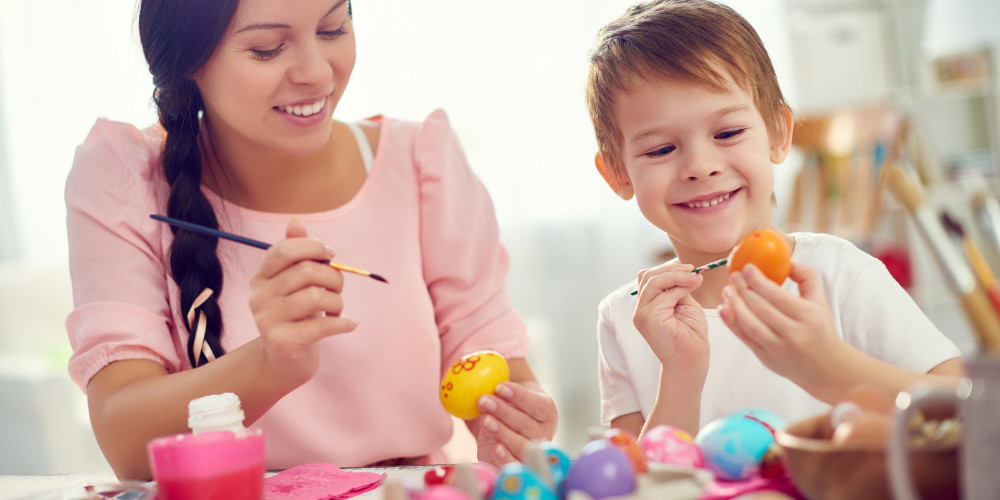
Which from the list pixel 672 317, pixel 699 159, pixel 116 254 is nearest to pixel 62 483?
pixel 116 254

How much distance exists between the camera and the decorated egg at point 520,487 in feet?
1.90

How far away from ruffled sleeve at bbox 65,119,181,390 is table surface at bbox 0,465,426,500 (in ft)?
0.46

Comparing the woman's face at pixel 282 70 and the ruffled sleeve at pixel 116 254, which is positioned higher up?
the woman's face at pixel 282 70

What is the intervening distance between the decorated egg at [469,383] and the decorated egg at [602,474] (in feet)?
1.39

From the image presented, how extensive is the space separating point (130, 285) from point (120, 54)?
3380mm

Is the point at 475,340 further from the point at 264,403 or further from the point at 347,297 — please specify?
the point at 264,403

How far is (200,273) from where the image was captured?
3.99 feet

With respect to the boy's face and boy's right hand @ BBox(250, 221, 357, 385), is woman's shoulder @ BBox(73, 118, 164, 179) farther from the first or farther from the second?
the boy's face

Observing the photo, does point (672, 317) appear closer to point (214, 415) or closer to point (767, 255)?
point (767, 255)

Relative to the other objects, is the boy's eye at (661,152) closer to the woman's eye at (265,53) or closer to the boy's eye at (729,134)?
the boy's eye at (729,134)

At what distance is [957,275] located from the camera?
51cm

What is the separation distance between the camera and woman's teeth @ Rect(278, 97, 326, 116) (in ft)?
3.86

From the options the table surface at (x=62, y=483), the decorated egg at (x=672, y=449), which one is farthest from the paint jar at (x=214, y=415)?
the decorated egg at (x=672, y=449)

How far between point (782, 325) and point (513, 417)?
457mm
